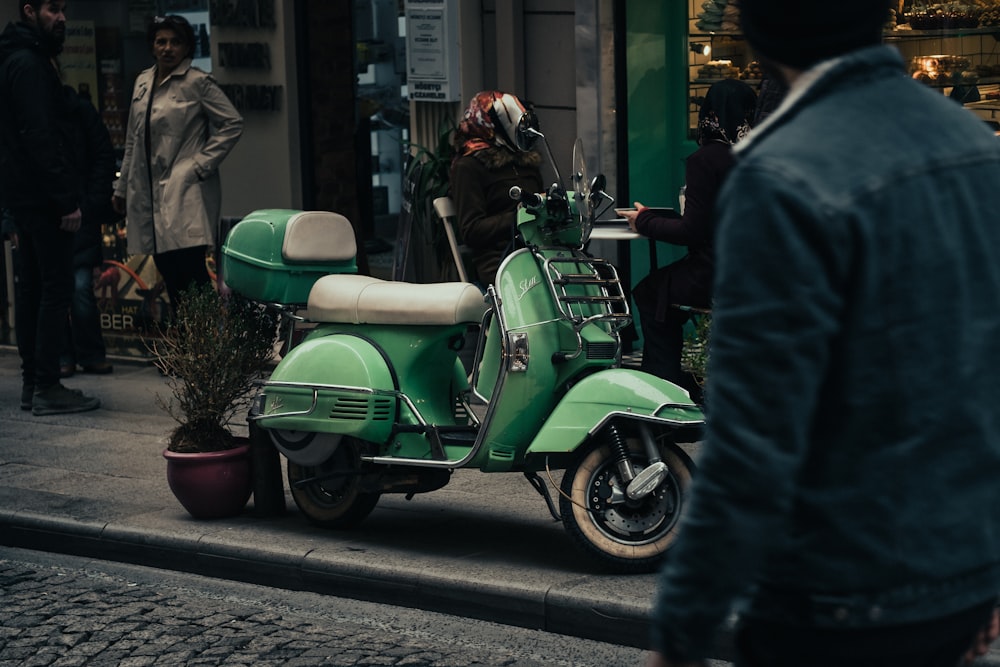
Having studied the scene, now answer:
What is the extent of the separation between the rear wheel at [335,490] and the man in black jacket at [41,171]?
3.04m

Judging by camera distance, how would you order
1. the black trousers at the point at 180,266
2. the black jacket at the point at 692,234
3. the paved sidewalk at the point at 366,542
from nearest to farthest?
1. the paved sidewalk at the point at 366,542
2. the black jacket at the point at 692,234
3. the black trousers at the point at 180,266

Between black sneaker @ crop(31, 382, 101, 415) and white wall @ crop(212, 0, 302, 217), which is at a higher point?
white wall @ crop(212, 0, 302, 217)

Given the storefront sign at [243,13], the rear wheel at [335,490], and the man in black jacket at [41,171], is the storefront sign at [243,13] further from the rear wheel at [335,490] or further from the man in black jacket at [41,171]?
the rear wheel at [335,490]

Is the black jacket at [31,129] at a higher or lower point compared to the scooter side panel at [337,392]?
higher

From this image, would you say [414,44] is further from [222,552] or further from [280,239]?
[222,552]

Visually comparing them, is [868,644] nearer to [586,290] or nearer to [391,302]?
[586,290]

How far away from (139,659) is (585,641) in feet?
4.62

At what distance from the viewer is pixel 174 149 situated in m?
9.92

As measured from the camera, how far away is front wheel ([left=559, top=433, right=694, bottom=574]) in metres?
5.72

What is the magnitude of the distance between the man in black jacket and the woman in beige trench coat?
733mm

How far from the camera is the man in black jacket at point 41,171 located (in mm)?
8859

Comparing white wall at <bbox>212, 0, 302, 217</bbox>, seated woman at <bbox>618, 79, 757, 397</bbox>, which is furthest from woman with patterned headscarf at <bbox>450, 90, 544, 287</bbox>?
white wall at <bbox>212, 0, 302, 217</bbox>

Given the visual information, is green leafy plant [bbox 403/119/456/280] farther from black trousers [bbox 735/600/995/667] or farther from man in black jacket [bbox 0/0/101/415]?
black trousers [bbox 735/600/995/667]

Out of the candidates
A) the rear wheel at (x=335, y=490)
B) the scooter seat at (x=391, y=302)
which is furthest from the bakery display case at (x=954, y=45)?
the rear wheel at (x=335, y=490)
